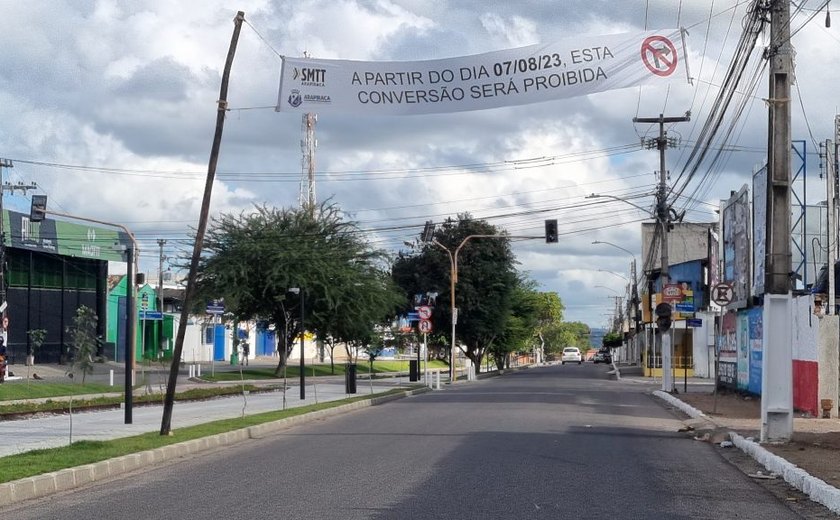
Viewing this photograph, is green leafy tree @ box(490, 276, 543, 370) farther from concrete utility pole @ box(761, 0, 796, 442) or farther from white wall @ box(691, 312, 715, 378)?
concrete utility pole @ box(761, 0, 796, 442)

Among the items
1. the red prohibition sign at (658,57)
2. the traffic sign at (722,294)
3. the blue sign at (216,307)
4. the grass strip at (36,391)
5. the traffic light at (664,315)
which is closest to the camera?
the red prohibition sign at (658,57)

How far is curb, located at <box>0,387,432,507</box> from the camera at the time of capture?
38.8 feet

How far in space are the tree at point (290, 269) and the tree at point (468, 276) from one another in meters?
7.74

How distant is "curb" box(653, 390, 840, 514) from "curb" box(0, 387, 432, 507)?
8.51 meters

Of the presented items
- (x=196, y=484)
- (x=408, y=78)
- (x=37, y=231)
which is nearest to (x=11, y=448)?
(x=196, y=484)

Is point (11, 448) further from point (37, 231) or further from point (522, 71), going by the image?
point (37, 231)

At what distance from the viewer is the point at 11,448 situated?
55.2 ft

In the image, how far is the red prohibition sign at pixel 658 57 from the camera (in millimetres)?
16891

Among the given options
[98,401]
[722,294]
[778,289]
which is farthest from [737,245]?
[98,401]

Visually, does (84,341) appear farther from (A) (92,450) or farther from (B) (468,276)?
(B) (468,276)

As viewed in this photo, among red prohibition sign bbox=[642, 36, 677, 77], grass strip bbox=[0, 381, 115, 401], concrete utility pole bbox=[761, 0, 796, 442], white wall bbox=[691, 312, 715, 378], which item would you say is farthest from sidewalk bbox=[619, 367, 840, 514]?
white wall bbox=[691, 312, 715, 378]

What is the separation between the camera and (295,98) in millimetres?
17453

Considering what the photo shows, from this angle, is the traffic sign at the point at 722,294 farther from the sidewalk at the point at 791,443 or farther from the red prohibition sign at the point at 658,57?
the red prohibition sign at the point at 658,57

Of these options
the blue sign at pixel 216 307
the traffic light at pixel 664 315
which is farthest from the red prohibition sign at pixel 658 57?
the blue sign at pixel 216 307
